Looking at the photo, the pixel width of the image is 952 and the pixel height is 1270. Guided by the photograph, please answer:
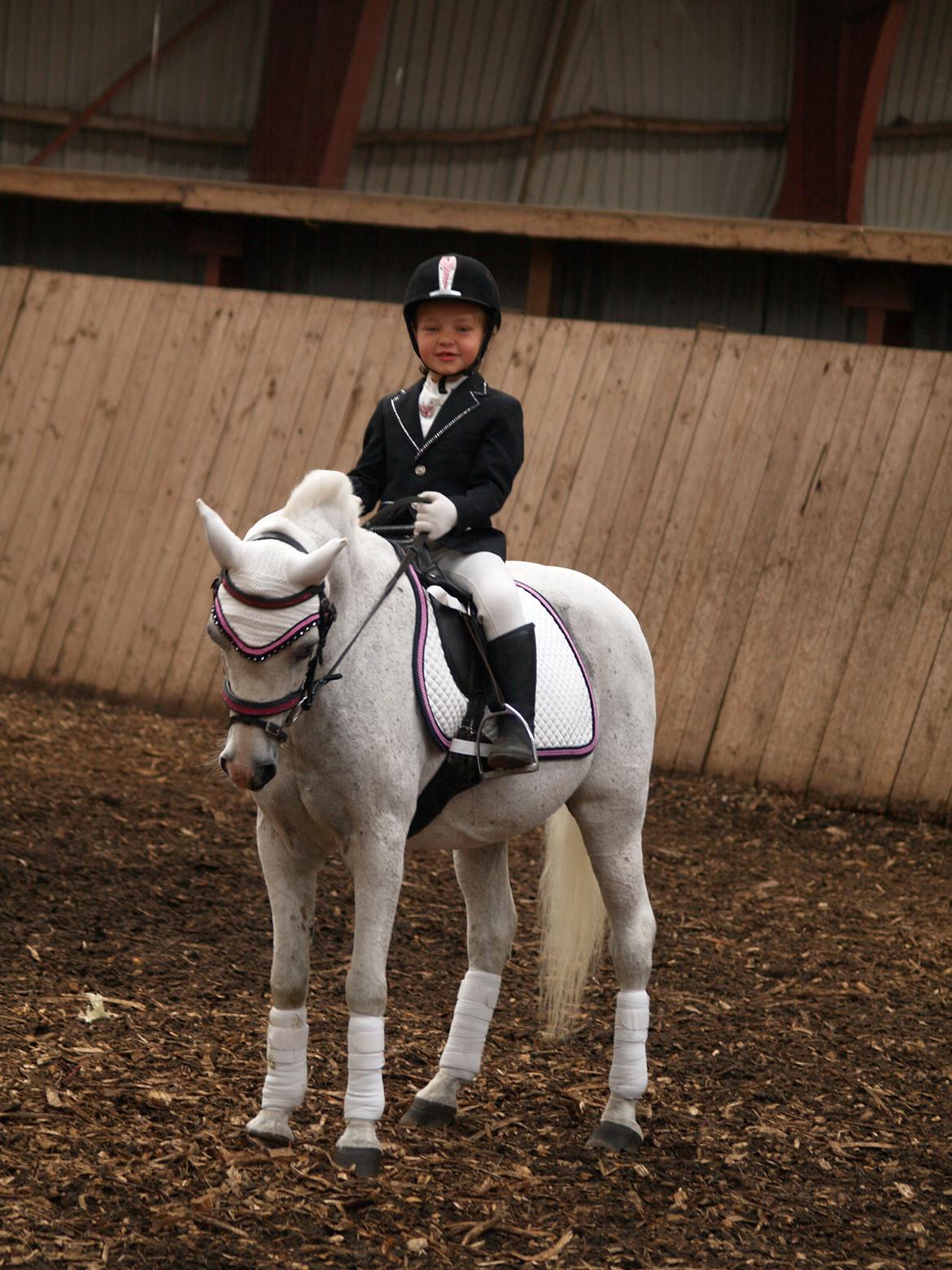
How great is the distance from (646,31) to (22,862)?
711 centimetres

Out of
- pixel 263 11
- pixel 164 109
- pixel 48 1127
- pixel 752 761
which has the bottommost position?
pixel 48 1127

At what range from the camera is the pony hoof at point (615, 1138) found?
389 cm

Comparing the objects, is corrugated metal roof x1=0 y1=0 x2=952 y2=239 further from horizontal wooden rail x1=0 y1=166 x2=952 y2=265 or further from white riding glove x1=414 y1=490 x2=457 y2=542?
white riding glove x1=414 y1=490 x2=457 y2=542

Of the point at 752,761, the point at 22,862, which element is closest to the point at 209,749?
the point at 22,862

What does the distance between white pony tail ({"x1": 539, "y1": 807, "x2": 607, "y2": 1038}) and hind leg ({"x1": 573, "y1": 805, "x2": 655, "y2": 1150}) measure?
0.18m

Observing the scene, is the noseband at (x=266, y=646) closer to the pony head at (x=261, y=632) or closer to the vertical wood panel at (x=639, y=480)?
the pony head at (x=261, y=632)

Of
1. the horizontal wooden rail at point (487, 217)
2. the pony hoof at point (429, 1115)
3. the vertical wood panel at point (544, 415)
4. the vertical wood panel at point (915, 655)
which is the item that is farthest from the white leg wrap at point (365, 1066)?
the horizontal wooden rail at point (487, 217)

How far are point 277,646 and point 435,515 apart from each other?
2.12ft

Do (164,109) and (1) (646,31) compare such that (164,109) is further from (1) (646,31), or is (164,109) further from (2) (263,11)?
(1) (646,31)

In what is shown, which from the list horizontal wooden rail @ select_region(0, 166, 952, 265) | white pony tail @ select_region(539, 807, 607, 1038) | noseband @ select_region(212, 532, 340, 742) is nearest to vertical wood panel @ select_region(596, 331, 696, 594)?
horizontal wooden rail @ select_region(0, 166, 952, 265)

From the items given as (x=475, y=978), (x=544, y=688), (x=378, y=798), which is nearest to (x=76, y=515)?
(x=475, y=978)

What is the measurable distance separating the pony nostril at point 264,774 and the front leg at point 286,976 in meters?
0.45

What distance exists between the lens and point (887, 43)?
370 inches

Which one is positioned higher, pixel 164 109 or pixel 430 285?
pixel 164 109
